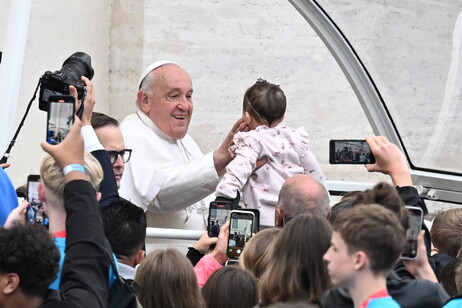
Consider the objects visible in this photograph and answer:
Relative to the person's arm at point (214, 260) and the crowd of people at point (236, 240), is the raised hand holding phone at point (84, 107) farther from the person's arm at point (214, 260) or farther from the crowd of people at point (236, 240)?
the person's arm at point (214, 260)

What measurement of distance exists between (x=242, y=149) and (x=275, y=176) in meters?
0.22

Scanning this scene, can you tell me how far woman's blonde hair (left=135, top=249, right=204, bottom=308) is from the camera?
387cm

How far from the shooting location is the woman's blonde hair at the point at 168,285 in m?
3.87

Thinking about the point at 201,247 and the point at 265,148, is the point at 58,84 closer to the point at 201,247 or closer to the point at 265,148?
the point at 201,247

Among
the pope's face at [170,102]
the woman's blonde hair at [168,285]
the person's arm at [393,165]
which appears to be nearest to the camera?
the woman's blonde hair at [168,285]

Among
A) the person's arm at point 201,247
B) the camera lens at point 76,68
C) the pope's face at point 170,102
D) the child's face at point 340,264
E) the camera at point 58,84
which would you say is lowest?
the child's face at point 340,264

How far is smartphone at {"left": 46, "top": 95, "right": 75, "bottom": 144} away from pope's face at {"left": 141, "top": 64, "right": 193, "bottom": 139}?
2370 millimetres

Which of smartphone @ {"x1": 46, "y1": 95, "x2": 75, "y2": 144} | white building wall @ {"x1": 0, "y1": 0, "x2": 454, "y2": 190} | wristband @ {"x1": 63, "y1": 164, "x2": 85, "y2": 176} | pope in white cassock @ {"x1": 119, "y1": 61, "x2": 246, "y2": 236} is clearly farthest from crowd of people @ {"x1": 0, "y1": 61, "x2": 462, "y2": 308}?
white building wall @ {"x1": 0, "y1": 0, "x2": 454, "y2": 190}

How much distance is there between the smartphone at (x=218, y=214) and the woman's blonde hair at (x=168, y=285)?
3.99ft

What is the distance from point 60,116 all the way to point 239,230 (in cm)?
116

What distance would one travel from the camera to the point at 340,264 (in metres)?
3.32

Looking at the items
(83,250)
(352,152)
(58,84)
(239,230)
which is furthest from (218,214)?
(83,250)

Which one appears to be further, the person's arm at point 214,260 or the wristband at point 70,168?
the person's arm at point 214,260

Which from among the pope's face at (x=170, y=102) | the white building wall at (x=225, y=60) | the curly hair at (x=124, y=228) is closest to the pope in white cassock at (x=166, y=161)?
the pope's face at (x=170, y=102)
